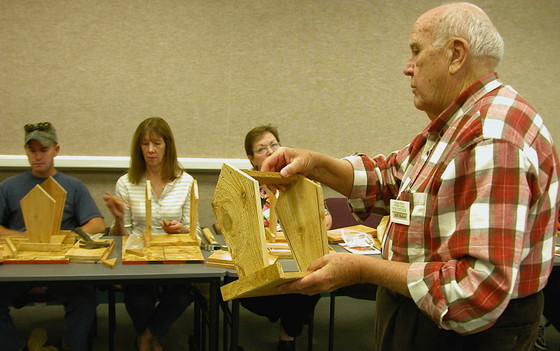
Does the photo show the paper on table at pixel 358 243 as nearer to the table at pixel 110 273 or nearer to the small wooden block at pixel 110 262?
the table at pixel 110 273

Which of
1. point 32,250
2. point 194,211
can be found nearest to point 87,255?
point 32,250

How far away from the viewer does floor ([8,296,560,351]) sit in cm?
342

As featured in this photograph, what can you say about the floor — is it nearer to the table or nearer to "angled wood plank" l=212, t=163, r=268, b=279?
the table

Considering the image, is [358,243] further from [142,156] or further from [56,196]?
[56,196]

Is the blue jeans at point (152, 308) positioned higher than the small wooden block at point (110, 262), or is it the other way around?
the small wooden block at point (110, 262)

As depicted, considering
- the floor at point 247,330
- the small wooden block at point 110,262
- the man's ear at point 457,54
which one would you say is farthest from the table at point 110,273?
the man's ear at point 457,54

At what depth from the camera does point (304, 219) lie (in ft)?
5.23

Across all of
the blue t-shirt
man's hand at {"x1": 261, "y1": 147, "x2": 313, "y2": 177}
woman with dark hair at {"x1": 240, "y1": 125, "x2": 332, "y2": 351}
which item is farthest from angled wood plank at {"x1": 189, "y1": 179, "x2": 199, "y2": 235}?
man's hand at {"x1": 261, "y1": 147, "x2": 313, "y2": 177}

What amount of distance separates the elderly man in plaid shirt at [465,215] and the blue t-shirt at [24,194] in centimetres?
238

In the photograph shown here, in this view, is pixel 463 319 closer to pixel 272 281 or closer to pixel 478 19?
pixel 272 281

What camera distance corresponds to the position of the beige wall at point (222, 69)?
388cm

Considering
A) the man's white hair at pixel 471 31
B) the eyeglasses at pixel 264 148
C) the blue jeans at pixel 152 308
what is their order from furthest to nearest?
the eyeglasses at pixel 264 148
the blue jeans at pixel 152 308
the man's white hair at pixel 471 31

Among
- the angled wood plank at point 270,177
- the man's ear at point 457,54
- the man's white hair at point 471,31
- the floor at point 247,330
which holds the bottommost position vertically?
the floor at point 247,330

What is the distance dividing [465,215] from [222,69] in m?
3.43
